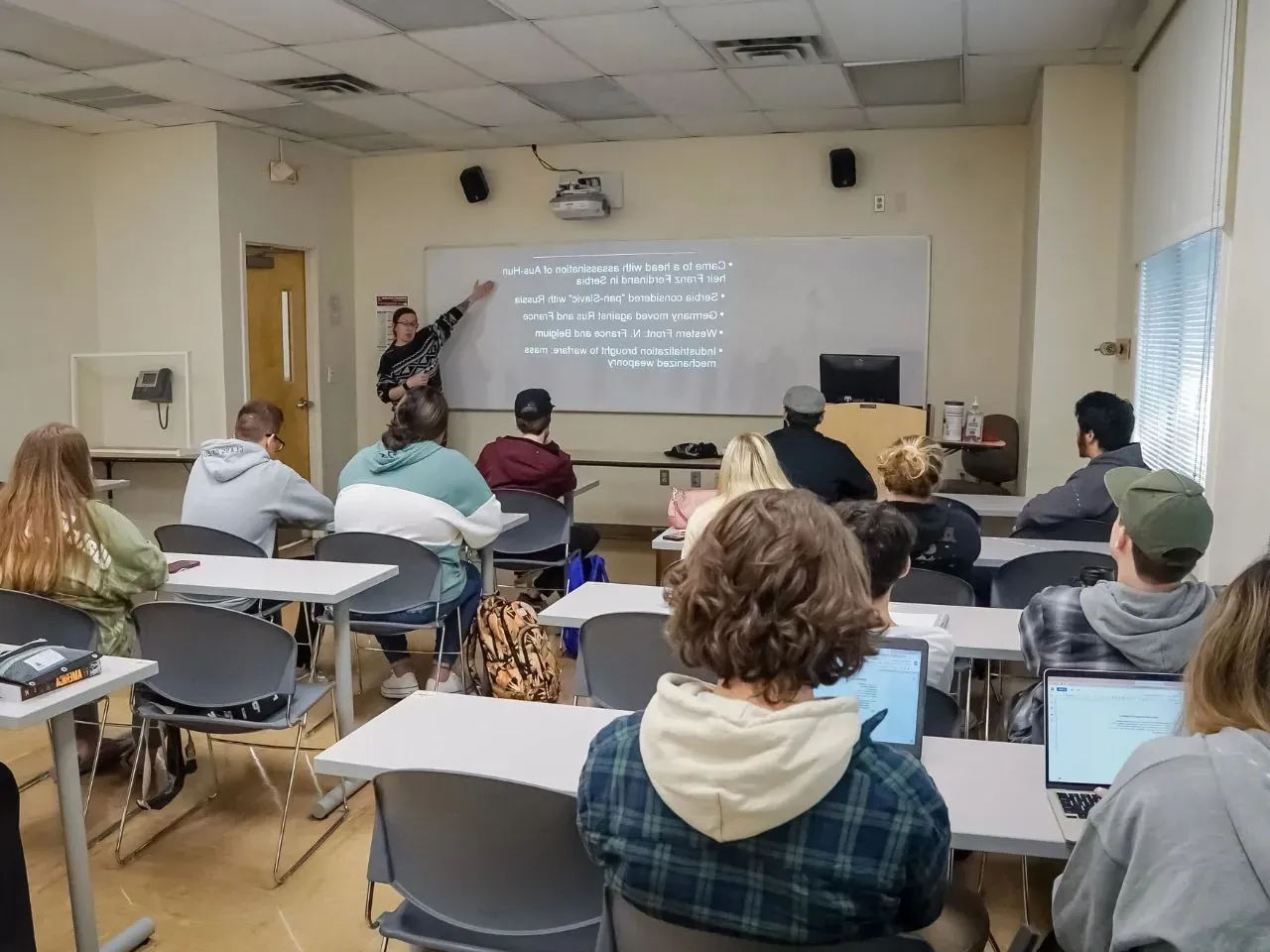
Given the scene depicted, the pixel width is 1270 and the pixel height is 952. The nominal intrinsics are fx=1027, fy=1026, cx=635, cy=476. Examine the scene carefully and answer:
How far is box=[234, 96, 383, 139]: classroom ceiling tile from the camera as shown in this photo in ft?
19.7

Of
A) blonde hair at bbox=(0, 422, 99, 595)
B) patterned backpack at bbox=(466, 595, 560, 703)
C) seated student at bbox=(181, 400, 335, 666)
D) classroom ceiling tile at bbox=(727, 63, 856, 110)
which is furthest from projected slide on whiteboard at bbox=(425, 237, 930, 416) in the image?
blonde hair at bbox=(0, 422, 99, 595)

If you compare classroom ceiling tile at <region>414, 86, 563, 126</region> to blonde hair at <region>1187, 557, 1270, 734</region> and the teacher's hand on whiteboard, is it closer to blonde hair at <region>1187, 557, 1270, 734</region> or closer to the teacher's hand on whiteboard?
the teacher's hand on whiteboard

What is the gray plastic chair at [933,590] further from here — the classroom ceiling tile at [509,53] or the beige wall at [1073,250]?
the classroom ceiling tile at [509,53]

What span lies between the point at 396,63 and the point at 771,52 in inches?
72.1

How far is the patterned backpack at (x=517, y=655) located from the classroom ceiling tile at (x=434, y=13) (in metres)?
2.64

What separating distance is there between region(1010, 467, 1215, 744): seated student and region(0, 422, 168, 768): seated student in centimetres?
231

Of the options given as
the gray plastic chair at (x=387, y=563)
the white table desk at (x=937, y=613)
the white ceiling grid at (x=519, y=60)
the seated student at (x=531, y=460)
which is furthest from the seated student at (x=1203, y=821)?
the white ceiling grid at (x=519, y=60)

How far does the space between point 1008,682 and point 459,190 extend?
205 inches

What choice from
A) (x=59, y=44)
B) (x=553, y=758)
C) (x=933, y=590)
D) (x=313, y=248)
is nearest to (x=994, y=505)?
(x=933, y=590)

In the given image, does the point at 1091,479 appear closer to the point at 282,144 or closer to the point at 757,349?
the point at 757,349

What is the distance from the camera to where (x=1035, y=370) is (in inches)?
209

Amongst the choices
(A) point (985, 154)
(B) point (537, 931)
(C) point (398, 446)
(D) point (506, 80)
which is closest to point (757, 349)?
(A) point (985, 154)

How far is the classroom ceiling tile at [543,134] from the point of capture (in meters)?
6.48

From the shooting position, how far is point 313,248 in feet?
23.4
